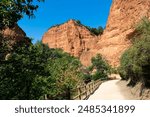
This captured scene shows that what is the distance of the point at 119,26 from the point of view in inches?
3484

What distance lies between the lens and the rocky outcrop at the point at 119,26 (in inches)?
3282

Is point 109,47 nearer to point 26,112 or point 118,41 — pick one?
point 118,41

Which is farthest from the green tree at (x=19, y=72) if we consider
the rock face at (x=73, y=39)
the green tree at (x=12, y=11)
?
the rock face at (x=73, y=39)

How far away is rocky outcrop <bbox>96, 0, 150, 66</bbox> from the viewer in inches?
3282

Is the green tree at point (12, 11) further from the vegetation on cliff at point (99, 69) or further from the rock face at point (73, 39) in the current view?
the rock face at point (73, 39)

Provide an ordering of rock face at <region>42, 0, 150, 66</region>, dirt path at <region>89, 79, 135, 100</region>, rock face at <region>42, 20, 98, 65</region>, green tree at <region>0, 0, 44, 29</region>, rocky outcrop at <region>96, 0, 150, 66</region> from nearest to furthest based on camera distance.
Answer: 1. green tree at <region>0, 0, 44, 29</region>
2. dirt path at <region>89, 79, 135, 100</region>
3. rock face at <region>42, 0, 150, 66</region>
4. rocky outcrop at <region>96, 0, 150, 66</region>
5. rock face at <region>42, 20, 98, 65</region>

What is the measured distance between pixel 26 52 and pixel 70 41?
105 metres

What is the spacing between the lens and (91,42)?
115312 millimetres

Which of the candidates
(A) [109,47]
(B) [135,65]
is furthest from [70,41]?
(B) [135,65]

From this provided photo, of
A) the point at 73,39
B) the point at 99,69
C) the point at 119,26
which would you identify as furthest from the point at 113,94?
the point at 73,39

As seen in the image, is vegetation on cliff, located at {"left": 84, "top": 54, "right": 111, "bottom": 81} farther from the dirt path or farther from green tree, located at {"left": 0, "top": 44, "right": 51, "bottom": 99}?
green tree, located at {"left": 0, "top": 44, "right": 51, "bottom": 99}

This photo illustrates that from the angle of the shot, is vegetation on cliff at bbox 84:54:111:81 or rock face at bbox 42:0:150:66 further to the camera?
rock face at bbox 42:0:150:66

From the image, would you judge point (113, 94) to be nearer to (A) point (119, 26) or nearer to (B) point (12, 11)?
(B) point (12, 11)

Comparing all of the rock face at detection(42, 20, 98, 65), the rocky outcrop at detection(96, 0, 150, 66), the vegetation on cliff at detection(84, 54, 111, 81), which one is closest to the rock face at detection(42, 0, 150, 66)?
the rocky outcrop at detection(96, 0, 150, 66)
